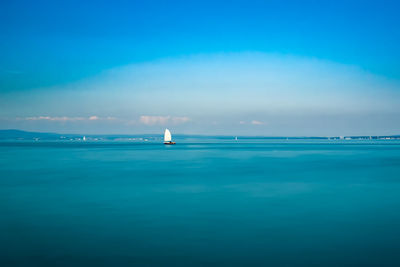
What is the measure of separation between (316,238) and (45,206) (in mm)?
10025

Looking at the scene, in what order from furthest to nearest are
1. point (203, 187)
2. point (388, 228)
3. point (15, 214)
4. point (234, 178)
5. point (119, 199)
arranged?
1. point (234, 178)
2. point (203, 187)
3. point (119, 199)
4. point (15, 214)
5. point (388, 228)

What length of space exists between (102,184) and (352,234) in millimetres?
15049

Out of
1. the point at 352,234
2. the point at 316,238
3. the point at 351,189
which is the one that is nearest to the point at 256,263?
the point at 316,238

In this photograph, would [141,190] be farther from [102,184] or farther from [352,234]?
[352,234]

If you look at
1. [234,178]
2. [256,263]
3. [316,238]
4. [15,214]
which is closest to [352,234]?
[316,238]

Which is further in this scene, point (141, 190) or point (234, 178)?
point (234, 178)

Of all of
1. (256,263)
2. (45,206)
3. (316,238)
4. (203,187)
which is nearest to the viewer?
(256,263)

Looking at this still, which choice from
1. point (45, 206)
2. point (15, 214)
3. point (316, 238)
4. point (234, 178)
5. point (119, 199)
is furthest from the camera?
point (234, 178)

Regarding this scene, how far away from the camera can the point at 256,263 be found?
24.3 ft

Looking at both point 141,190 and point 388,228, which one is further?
point 141,190

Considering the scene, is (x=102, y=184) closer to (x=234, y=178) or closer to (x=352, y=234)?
(x=234, y=178)

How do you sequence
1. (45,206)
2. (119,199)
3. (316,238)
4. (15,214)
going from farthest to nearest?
(119,199)
(45,206)
(15,214)
(316,238)

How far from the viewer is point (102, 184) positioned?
21.0m

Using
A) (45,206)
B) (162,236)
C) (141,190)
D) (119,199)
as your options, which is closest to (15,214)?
(45,206)
